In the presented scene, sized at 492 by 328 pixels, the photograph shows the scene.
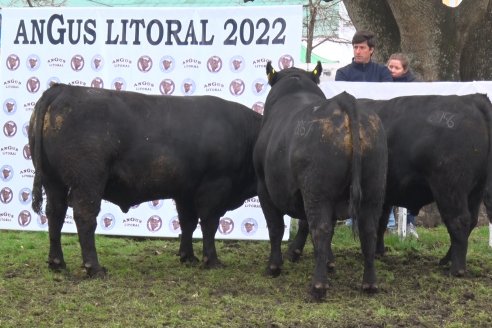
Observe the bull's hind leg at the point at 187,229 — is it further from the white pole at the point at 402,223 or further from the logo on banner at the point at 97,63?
the white pole at the point at 402,223

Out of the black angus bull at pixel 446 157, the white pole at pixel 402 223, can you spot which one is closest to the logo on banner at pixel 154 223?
the white pole at pixel 402 223

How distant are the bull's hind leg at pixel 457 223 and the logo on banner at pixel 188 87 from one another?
367 centimetres

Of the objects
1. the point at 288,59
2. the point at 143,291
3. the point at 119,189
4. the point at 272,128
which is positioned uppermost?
the point at 288,59

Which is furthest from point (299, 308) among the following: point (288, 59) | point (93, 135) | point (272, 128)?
point (288, 59)

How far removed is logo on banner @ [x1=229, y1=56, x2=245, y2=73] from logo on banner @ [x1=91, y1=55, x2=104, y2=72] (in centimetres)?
159

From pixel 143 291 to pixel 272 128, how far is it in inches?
75.8

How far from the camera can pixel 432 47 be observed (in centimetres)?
1185

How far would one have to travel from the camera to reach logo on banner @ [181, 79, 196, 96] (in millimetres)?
10617

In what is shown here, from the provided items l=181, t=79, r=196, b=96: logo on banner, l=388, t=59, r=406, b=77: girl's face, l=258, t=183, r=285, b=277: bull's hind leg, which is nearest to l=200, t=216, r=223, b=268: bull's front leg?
l=258, t=183, r=285, b=277: bull's hind leg

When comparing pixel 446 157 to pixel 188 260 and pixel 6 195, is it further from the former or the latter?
pixel 6 195

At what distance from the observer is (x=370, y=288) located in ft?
24.5

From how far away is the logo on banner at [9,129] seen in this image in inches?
433

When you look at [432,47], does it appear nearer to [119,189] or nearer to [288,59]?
[288,59]

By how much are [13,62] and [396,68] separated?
4685 millimetres
